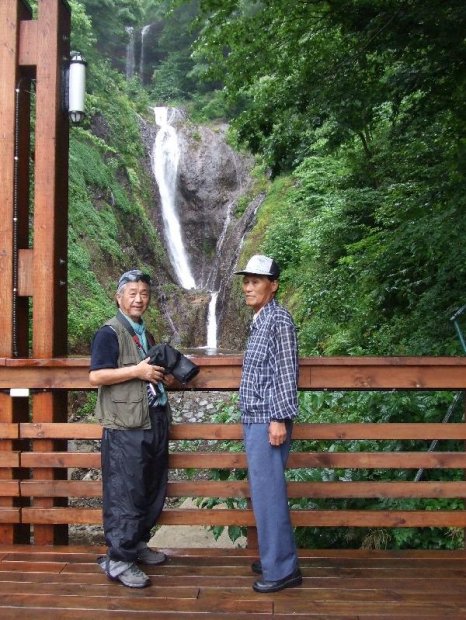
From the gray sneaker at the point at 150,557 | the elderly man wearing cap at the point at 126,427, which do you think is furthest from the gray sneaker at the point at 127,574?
the gray sneaker at the point at 150,557

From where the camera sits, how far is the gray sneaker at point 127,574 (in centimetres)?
321

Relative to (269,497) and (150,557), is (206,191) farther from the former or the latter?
(269,497)

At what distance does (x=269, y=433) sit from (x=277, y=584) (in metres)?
0.77

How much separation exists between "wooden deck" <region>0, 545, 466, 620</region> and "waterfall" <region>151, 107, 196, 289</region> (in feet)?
63.2

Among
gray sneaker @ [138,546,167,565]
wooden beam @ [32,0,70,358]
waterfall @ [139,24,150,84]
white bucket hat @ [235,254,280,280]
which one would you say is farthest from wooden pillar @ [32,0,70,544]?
waterfall @ [139,24,150,84]

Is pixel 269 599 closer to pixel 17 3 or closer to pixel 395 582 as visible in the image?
pixel 395 582

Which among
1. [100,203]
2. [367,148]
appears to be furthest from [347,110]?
[100,203]

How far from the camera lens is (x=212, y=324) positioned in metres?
19.9

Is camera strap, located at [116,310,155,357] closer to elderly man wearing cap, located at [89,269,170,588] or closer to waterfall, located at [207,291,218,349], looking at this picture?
elderly man wearing cap, located at [89,269,170,588]

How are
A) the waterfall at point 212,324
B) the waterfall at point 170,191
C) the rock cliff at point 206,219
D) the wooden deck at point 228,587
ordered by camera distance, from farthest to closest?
1. the waterfall at point 170,191
2. the rock cliff at point 206,219
3. the waterfall at point 212,324
4. the wooden deck at point 228,587

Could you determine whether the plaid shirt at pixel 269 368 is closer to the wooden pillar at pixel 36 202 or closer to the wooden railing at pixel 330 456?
the wooden railing at pixel 330 456

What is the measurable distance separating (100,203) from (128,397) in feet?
54.2

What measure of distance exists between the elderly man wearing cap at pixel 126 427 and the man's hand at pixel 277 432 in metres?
0.63

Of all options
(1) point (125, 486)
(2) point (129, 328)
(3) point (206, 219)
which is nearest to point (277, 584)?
(1) point (125, 486)
